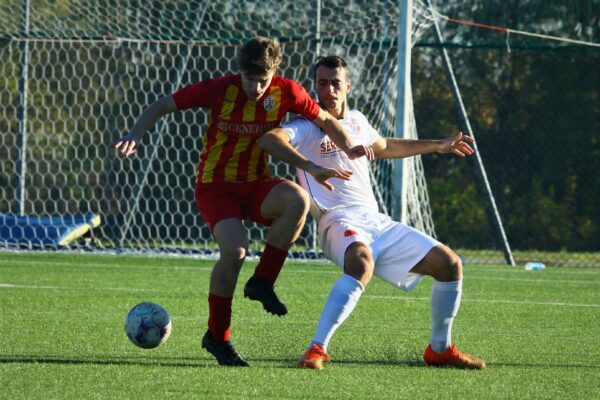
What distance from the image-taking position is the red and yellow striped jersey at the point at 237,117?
18.0 feet

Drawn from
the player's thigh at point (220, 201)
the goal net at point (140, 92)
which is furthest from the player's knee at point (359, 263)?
the goal net at point (140, 92)

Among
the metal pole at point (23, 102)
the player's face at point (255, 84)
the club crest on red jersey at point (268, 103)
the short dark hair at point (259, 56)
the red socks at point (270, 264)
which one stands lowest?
the metal pole at point (23, 102)

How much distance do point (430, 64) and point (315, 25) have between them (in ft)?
15.4

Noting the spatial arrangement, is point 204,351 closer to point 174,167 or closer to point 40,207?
point 174,167

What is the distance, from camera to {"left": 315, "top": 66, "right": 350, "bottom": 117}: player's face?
5645mm

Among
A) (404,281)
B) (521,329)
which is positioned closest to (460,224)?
(521,329)

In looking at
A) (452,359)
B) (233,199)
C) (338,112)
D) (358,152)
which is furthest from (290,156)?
(452,359)

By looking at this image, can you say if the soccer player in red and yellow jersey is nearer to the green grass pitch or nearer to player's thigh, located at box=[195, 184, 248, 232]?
player's thigh, located at box=[195, 184, 248, 232]

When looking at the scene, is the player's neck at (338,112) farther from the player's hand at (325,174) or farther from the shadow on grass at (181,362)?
the shadow on grass at (181,362)

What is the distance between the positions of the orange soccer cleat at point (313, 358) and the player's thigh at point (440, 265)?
71cm

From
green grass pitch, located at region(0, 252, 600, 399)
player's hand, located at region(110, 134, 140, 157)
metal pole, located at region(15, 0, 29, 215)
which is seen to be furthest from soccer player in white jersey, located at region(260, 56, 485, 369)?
metal pole, located at region(15, 0, 29, 215)

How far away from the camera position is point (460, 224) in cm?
1775

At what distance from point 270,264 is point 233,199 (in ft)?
1.25

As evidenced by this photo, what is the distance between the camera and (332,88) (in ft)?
18.8
